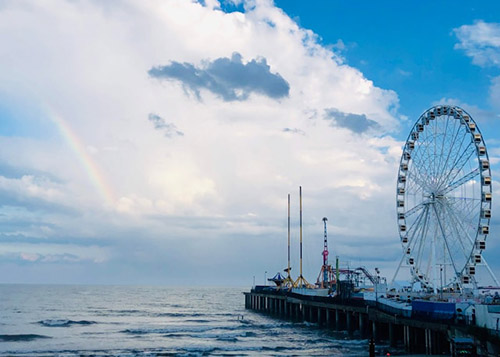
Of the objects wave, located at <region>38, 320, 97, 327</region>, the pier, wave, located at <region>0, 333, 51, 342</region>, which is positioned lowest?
wave, located at <region>38, 320, 97, 327</region>

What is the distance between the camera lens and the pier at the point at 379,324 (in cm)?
3634

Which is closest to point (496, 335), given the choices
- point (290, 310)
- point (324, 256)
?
point (290, 310)

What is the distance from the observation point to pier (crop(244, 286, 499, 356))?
36.3m

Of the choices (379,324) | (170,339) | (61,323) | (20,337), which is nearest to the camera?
(379,324)

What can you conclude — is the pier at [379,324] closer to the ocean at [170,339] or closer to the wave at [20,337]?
the ocean at [170,339]

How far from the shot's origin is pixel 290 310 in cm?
9550

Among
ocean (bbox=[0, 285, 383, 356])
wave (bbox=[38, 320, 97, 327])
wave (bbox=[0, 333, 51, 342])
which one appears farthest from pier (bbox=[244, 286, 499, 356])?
wave (bbox=[0, 333, 51, 342])

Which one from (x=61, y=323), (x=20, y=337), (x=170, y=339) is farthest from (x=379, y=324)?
(x=61, y=323)

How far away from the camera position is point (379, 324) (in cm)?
5928

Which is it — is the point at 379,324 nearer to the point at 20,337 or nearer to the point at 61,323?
the point at 20,337

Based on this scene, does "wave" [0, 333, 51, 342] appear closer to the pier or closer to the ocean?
the ocean

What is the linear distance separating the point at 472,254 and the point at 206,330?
37786 millimetres

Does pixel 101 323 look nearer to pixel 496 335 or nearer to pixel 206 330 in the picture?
pixel 206 330

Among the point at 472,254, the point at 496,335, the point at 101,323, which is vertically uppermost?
the point at 472,254
